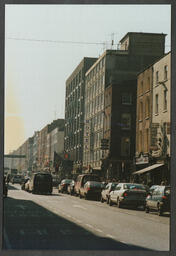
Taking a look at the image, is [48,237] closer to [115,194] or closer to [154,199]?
[154,199]

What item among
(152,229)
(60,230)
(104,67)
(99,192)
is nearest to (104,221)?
(152,229)

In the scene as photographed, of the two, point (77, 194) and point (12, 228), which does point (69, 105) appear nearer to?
point (12, 228)

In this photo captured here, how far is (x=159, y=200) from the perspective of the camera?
24250 millimetres

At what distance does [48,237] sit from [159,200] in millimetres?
10918

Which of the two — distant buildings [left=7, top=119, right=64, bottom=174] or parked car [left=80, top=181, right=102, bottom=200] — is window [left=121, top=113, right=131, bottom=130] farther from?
parked car [left=80, top=181, right=102, bottom=200]

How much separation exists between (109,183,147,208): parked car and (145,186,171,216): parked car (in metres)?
2.14

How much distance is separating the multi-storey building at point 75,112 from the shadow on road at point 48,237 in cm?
313

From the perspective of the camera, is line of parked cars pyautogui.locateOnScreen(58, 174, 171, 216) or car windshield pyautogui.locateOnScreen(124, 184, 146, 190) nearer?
line of parked cars pyautogui.locateOnScreen(58, 174, 171, 216)

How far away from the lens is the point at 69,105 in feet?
58.3

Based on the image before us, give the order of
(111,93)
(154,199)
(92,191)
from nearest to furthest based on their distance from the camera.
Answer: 1. (111,93)
2. (154,199)
3. (92,191)

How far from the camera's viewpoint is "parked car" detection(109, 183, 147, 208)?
2787cm

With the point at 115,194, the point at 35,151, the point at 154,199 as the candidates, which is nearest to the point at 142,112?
the point at 35,151

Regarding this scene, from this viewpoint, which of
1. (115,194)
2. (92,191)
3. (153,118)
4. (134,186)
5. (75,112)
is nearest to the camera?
(75,112)

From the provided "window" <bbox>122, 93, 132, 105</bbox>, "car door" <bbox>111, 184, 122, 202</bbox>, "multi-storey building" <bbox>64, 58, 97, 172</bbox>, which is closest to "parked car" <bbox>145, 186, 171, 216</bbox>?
"car door" <bbox>111, 184, 122, 202</bbox>
